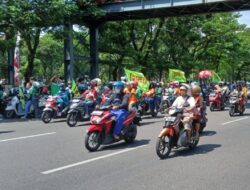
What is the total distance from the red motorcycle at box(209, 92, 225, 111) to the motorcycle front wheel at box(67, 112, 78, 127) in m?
10.1

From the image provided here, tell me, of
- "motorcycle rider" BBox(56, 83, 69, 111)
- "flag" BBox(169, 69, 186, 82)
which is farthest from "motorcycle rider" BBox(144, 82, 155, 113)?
"flag" BBox(169, 69, 186, 82)

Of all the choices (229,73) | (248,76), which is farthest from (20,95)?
(248,76)

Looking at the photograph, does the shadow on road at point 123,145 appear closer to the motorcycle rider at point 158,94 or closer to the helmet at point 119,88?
the helmet at point 119,88

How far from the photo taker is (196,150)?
32.7 feet

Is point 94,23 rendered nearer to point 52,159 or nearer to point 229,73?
point 52,159

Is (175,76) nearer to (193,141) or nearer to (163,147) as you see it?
(193,141)

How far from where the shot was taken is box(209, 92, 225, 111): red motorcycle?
910 inches

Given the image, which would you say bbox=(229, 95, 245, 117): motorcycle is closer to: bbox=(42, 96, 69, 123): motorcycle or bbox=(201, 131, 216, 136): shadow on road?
bbox=(201, 131, 216, 136): shadow on road

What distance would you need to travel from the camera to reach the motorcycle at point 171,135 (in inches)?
349

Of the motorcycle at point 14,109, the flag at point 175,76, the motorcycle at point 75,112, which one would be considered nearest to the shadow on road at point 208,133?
the motorcycle at point 75,112

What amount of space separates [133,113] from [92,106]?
589cm

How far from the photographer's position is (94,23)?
105 ft

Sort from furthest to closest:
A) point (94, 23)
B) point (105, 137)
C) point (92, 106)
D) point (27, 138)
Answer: point (94, 23), point (92, 106), point (27, 138), point (105, 137)

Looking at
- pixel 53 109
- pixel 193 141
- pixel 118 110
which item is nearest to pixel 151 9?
pixel 53 109
